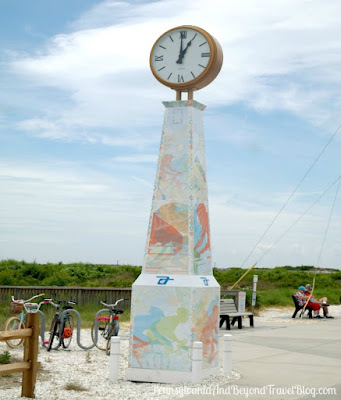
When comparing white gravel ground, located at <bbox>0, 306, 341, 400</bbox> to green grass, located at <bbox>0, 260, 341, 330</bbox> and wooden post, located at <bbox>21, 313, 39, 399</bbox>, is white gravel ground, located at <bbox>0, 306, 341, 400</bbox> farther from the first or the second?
green grass, located at <bbox>0, 260, 341, 330</bbox>

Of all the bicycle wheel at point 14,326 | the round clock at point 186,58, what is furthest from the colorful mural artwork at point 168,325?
the bicycle wheel at point 14,326

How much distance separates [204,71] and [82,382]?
17.7 ft

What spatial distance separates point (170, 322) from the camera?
10.8 metres

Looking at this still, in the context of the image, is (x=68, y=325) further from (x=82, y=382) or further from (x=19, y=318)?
(x=82, y=382)

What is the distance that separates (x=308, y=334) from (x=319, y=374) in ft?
22.5

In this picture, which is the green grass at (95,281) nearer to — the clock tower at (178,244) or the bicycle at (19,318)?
the bicycle at (19,318)

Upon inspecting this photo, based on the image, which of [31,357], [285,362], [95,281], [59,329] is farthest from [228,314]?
[95,281]


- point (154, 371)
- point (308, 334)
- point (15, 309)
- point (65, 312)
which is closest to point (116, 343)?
point (154, 371)

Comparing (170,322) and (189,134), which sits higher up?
(189,134)

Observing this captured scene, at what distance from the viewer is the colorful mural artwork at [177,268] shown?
10.7 metres

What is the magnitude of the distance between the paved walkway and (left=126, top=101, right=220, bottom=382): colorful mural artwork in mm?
964

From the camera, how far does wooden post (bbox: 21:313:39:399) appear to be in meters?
9.15

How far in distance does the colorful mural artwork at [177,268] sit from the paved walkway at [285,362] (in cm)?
96

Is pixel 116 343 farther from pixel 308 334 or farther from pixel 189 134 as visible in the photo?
pixel 308 334
